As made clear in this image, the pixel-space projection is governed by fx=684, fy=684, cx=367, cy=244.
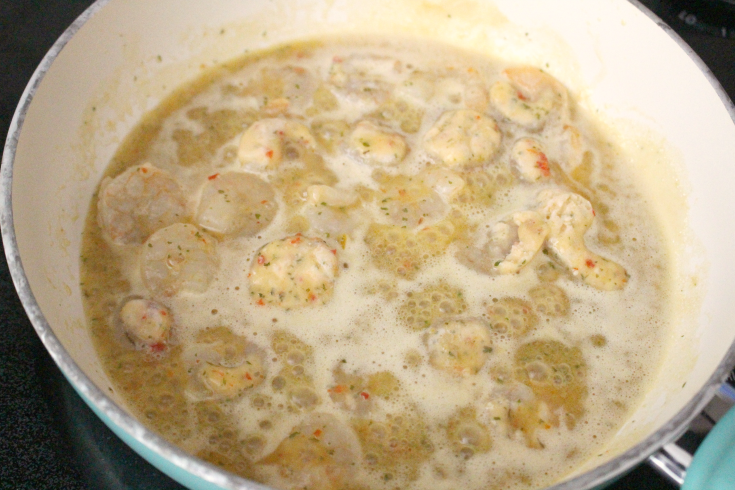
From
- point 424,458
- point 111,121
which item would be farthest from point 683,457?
point 111,121

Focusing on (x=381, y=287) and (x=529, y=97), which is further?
(x=529, y=97)

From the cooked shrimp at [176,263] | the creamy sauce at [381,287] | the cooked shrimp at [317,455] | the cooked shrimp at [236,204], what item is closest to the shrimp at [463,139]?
the creamy sauce at [381,287]

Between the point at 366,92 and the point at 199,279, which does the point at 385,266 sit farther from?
the point at 366,92

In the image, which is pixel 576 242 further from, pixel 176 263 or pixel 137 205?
pixel 137 205

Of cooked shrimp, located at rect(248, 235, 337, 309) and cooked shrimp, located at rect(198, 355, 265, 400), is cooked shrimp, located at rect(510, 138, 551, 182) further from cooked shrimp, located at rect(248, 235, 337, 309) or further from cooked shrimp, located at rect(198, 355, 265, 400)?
cooked shrimp, located at rect(198, 355, 265, 400)

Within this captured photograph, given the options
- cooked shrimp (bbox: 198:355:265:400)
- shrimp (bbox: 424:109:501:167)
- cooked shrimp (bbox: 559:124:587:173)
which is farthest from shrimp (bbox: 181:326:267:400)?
cooked shrimp (bbox: 559:124:587:173)

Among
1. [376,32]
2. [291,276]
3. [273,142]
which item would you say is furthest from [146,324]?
[376,32]
